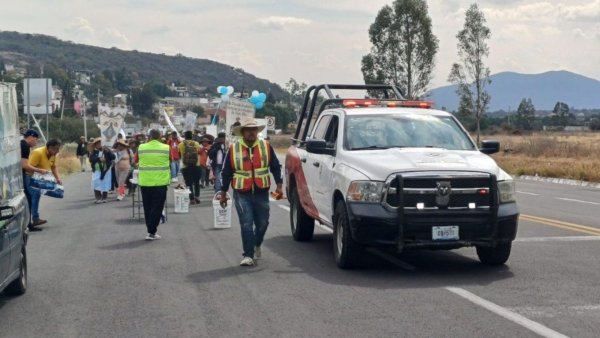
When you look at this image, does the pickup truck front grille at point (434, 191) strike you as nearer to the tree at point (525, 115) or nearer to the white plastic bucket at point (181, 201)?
the white plastic bucket at point (181, 201)

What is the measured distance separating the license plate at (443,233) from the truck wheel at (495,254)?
2.84 feet

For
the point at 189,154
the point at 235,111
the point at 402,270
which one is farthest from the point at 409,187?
the point at 235,111

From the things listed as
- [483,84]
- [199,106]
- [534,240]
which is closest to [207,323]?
[534,240]

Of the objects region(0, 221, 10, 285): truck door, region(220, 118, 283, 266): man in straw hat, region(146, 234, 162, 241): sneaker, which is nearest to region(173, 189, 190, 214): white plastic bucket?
region(146, 234, 162, 241): sneaker

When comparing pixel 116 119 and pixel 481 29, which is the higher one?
pixel 481 29

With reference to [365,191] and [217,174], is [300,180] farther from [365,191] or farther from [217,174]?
[217,174]

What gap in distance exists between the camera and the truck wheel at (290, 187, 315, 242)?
13.4m

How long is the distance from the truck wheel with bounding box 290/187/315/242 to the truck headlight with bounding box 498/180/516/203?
3.82 metres

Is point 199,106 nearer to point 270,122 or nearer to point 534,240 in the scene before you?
point 270,122

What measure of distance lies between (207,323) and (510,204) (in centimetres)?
406

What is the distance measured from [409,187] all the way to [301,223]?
3.95 meters

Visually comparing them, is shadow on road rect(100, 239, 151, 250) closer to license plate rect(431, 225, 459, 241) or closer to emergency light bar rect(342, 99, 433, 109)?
emergency light bar rect(342, 99, 433, 109)

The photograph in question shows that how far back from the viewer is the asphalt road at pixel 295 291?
7.41 metres

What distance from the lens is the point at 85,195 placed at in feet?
86.9
